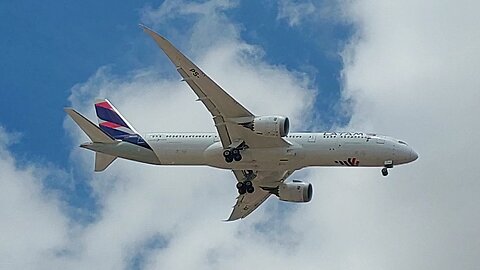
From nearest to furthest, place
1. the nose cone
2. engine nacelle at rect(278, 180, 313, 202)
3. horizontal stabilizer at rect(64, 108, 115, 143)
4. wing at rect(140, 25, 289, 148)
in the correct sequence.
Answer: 1. wing at rect(140, 25, 289, 148)
2. the nose cone
3. horizontal stabilizer at rect(64, 108, 115, 143)
4. engine nacelle at rect(278, 180, 313, 202)

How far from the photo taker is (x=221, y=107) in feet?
233

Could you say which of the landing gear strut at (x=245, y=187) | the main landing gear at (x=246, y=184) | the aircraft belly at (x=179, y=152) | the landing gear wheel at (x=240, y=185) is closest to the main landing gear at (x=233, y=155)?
the aircraft belly at (x=179, y=152)

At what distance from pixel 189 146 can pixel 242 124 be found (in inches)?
252

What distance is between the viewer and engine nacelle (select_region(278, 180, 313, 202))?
270ft

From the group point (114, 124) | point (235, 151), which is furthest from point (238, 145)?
point (114, 124)

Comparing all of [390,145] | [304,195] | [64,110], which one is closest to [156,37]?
[64,110]

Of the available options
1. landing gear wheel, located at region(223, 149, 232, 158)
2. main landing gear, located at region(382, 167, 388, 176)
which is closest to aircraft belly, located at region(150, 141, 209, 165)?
landing gear wheel, located at region(223, 149, 232, 158)

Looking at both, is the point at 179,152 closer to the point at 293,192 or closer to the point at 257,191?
the point at 257,191

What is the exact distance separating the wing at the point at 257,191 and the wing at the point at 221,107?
6.20m

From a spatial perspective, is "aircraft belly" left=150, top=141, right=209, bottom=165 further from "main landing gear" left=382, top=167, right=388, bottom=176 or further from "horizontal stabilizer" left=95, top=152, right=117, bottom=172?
"main landing gear" left=382, top=167, right=388, bottom=176

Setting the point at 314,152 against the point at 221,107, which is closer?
the point at 221,107

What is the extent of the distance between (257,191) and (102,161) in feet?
42.2

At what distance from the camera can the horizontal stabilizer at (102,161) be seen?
3110 inches

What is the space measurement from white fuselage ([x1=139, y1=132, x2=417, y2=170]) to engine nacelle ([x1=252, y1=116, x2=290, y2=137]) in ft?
9.09
